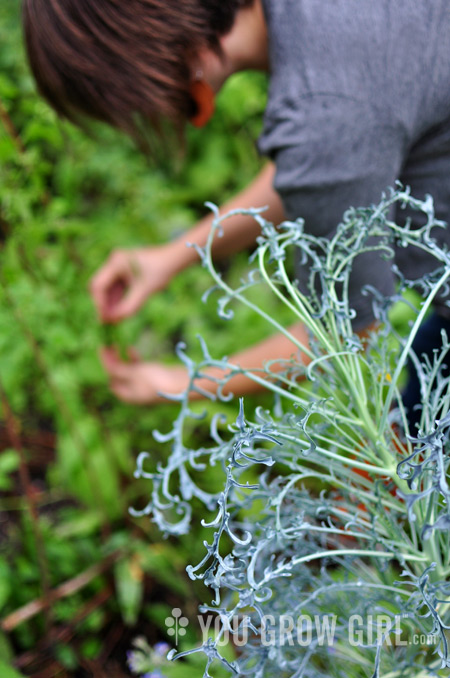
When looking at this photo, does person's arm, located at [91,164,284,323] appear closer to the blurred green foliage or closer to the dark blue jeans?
the blurred green foliage

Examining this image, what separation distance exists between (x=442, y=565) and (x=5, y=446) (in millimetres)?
1472

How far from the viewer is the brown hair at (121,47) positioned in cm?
89

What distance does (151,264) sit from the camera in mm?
1416

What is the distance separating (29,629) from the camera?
1320mm

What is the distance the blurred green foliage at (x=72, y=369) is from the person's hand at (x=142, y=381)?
4 cm

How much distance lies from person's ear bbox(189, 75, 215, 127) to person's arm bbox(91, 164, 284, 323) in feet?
0.80

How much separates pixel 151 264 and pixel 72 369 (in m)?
0.28

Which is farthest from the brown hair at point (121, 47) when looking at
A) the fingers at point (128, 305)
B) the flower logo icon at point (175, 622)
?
the flower logo icon at point (175, 622)

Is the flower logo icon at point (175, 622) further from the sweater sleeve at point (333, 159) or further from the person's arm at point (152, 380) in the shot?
the sweater sleeve at point (333, 159)

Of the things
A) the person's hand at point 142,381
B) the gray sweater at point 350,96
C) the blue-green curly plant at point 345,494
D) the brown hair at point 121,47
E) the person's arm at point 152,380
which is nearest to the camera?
the blue-green curly plant at point 345,494

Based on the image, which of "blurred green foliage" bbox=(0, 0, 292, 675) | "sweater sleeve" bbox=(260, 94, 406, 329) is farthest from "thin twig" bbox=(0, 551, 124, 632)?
"sweater sleeve" bbox=(260, 94, 406, 329)

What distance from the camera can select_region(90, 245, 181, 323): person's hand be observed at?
1.36m

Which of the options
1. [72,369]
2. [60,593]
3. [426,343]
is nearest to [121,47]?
[72,369]

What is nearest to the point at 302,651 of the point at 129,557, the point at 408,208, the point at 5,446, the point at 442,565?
the point at 442,565
